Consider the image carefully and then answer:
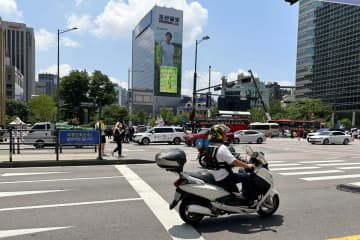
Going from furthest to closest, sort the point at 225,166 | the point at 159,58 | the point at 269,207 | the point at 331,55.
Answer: the point at 159,58
the point at 331,55
the point at 269,207
the point at 225,166

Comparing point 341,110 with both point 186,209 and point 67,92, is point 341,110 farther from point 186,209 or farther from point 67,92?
Answer: point 186,209

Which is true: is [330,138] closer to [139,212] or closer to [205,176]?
[139,212]

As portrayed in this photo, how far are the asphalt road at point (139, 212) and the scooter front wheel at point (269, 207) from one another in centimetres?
13

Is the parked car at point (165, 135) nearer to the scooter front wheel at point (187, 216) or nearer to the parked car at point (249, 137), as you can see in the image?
the parked car at point (249, 137)

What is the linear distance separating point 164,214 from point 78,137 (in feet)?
32.8

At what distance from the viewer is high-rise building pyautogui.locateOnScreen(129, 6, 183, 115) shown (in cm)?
14150

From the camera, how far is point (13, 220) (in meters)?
6.01

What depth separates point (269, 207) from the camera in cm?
627

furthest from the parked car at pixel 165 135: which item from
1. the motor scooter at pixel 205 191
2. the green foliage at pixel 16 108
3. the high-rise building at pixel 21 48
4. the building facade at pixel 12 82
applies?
the high-rise building at pixel 21 48

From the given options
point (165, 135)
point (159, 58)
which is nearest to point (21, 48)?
point (159, 58)

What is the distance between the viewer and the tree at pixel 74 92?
57594 mm

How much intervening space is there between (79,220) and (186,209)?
1940mm

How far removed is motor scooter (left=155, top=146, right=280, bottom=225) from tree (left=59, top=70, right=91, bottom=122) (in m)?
54.9

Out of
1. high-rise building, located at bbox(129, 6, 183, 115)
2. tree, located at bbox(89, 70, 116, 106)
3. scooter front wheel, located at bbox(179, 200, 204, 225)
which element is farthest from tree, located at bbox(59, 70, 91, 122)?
high-rise building, located at bbox(129, 6, 183, 115)
